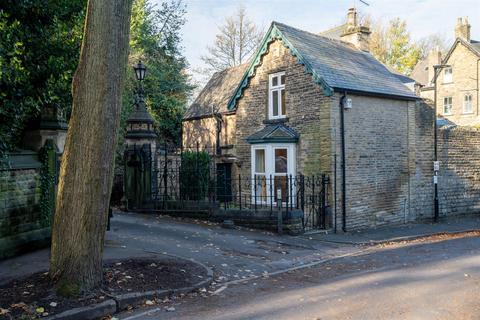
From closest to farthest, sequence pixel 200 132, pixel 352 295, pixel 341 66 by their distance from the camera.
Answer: pixel 352 295 → pixel 341 66 → pixel 200 132

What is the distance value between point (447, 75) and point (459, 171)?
2191 centimetres

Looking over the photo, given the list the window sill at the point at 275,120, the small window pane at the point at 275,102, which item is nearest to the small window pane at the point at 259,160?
the window sill at the point at 275,120

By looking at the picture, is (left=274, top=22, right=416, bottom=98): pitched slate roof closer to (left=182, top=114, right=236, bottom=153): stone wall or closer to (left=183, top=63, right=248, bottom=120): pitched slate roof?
(left=182, top=114, right=236, bottom=153): stone wall

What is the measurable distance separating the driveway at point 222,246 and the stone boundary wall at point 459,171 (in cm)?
891

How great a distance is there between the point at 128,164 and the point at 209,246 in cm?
Answer: 588

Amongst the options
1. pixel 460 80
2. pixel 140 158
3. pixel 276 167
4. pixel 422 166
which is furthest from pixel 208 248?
pixel 460 80

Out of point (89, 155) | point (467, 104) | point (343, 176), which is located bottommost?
point (343, 176)

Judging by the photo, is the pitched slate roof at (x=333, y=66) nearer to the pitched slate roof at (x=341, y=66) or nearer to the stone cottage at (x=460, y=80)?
the pitched slate roof at (x=341, y=66)

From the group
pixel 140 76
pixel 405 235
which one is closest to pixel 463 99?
pixel 405 235

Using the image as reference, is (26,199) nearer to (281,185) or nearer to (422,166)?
(281,185)

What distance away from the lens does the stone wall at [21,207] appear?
8820 millimetres

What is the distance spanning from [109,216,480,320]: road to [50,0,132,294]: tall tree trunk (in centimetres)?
112

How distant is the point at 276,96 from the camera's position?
17344 mm

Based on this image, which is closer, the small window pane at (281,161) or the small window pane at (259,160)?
the small window pane at (281,161)
